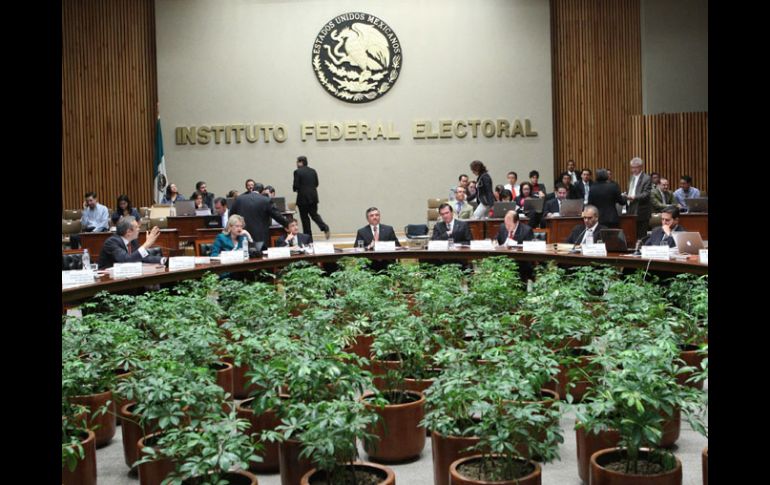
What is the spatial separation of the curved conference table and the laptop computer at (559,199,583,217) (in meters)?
3.04

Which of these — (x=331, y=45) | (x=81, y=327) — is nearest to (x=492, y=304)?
(x=81, y=327)

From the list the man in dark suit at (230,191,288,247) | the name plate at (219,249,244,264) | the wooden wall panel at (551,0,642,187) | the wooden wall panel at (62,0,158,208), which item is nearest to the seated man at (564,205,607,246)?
the name plate at (219,249,244,264)

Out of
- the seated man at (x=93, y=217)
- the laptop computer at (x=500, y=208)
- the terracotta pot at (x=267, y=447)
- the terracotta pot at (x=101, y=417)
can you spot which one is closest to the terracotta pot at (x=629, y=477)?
the terracotta pot at (x=267, y=447)

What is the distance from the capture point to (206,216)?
12.9m

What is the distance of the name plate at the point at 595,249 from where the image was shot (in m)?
7.90

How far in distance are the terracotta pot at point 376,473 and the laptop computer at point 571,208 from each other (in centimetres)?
878

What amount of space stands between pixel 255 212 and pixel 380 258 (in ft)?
7.45

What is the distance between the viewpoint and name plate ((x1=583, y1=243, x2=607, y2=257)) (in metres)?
7.90

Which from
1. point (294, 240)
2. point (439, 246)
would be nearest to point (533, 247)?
point (439, 246)

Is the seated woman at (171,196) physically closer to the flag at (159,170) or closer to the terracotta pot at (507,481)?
the flag at (159,170)

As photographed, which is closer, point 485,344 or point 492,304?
point 485,344

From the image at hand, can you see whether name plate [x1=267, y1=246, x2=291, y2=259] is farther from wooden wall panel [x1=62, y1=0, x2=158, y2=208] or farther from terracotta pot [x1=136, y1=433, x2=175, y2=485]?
wooden wall panel [x1=62, y1=0, x2=158, y2=208]
